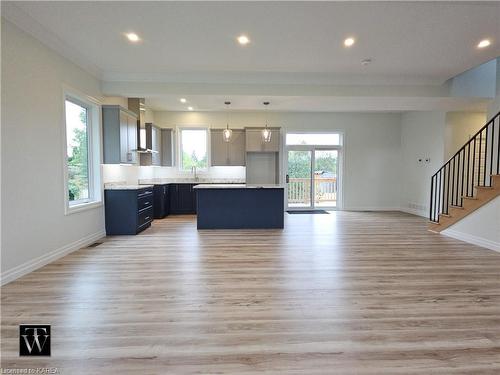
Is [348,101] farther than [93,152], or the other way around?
[348,101]

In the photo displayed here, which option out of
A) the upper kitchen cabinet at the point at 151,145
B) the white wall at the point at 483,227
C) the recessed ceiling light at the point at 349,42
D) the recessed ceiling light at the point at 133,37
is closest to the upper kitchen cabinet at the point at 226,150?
the upper kitchen cabinet at the point at 151,145

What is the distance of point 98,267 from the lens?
3.52 m

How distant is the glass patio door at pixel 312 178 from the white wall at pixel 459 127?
9.46ft

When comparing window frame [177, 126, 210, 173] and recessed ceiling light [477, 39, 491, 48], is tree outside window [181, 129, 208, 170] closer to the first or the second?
window frame [177, 126, 210, 173]

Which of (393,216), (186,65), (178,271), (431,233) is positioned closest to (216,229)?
(178,271)

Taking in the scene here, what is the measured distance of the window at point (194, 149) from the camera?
8.39 meters

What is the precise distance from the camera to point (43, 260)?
3541mm

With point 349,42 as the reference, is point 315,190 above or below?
below

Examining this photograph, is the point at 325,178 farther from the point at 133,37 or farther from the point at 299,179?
the point at 133,37

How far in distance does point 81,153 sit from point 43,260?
1.96 m

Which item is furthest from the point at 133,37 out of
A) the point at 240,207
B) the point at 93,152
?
the point at 240,207

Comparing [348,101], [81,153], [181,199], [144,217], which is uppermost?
[348,101]

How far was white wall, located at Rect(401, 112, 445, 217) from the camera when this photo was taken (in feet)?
23.0

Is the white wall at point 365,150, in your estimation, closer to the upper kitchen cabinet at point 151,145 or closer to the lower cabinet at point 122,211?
the upper kitchen cabinet at point 151,145
